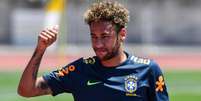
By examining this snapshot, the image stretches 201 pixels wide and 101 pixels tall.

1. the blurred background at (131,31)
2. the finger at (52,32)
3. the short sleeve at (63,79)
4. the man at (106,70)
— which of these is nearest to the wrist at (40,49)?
the man at (106,70)

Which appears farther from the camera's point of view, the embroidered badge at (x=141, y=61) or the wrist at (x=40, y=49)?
the embroidered badge at (x=141, y=61)

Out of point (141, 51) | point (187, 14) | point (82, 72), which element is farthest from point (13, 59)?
point (82, 72)

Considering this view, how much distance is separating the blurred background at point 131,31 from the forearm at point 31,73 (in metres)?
21.3

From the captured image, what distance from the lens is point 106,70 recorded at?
507 cm

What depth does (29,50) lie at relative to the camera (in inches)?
1234

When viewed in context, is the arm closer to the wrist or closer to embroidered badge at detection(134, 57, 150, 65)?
the wrist

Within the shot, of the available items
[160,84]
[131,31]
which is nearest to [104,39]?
[160,84]

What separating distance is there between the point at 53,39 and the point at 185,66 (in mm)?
Answer: 21424

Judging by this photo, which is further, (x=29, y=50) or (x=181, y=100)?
(x=29, y=50)

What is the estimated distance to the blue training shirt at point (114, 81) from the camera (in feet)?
16.4

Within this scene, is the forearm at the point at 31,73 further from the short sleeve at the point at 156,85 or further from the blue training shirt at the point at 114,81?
the short sleeve at the point at 156,85

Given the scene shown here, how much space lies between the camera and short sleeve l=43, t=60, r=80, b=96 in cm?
517

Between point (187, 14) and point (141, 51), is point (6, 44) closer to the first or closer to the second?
point (141, 51)

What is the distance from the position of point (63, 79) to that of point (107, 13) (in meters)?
0.60
